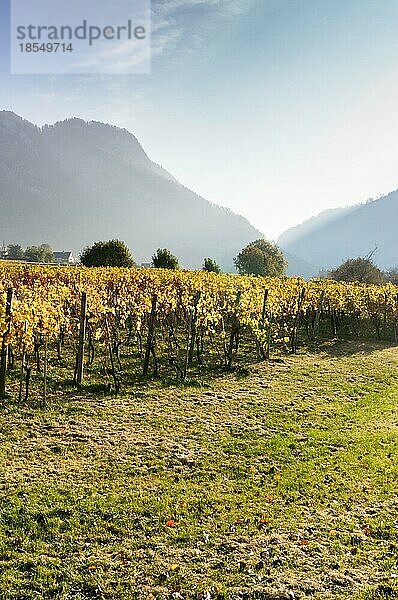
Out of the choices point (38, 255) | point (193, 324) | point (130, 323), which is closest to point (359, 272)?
point (193, 324)

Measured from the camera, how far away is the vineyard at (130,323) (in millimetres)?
9250

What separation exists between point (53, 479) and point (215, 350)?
8460mm

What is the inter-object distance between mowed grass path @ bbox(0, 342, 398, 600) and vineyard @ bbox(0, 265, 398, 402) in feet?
4.46

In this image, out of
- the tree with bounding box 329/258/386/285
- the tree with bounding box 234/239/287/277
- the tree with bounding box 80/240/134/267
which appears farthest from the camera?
the tree with bounding box 234/239/287/277

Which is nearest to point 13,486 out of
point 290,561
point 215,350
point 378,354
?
point 290,561

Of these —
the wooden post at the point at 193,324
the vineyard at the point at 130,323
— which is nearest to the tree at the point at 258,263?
the vineyard at the point at 130,323

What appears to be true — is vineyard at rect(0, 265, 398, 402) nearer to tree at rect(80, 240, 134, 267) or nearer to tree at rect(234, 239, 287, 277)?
tree at rect(80, 240, 134, 267)

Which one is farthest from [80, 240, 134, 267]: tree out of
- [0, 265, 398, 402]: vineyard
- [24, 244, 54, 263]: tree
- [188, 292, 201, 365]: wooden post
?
[24, 244, 54, 263]: tree

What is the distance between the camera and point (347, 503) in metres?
5.85

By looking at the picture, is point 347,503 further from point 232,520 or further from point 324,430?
point 324,430

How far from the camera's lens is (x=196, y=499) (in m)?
5.73

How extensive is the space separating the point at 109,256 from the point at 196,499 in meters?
27.3

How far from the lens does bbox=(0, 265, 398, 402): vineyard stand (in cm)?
925

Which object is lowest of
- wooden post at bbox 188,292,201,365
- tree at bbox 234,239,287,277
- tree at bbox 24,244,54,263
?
wooden post at bbox 188,292,201,365
